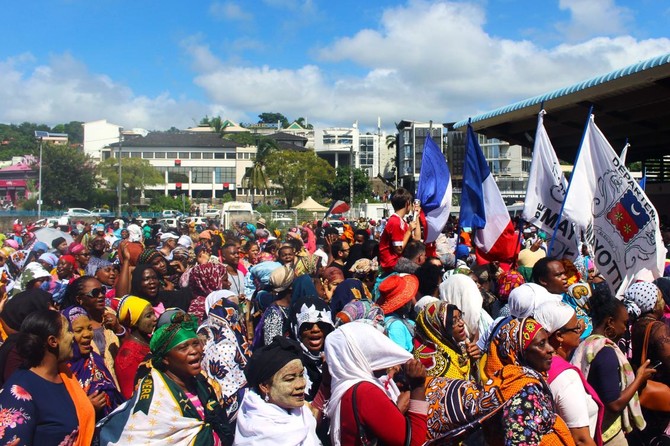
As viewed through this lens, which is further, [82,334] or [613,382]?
[82,334]

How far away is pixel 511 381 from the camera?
302 cm

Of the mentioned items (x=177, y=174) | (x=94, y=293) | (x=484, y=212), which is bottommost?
(x=94, y=293)

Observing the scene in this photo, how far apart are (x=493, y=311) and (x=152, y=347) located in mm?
3276

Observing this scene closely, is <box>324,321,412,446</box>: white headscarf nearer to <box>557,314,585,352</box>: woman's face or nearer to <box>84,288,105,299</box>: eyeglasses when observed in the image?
<box>557,314,585,352</box>: woman's face

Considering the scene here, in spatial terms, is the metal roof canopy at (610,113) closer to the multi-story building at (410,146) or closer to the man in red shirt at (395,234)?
the man in red shirt at (395,234)

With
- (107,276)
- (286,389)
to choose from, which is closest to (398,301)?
(286,389)

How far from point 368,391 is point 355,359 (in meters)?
0.18

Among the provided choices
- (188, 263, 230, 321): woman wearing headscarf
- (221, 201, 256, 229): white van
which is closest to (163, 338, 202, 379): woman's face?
(188, 263, 230, 321): woman wearing headscarf

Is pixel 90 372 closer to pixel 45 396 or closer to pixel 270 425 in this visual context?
pixel 45 396

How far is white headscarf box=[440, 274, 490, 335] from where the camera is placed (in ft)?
14.8

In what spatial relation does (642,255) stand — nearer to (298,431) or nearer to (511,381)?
(511,381)

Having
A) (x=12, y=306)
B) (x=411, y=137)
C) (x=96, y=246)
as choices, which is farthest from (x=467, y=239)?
(x=411, y=137)

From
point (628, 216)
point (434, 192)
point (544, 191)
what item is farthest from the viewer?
point (434, 192)

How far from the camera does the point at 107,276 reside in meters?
7.08
